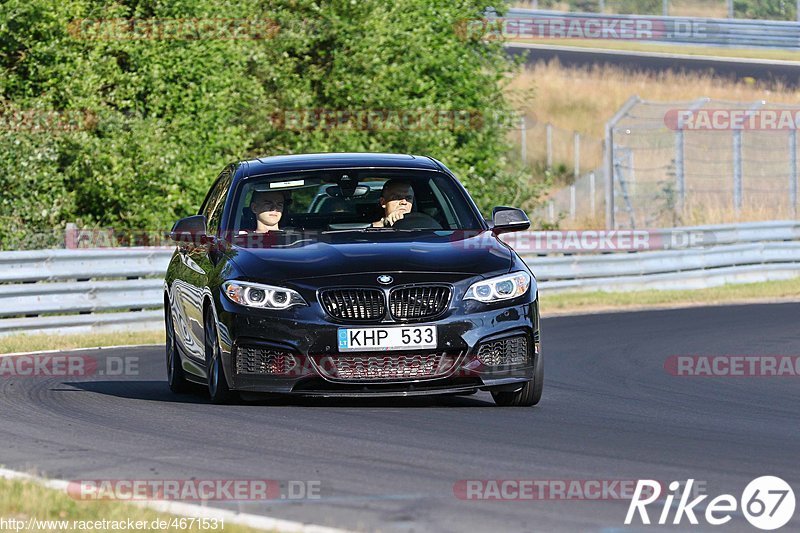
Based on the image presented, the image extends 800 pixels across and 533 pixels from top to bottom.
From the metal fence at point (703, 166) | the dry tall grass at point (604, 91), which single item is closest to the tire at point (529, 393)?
the metal fence at point (703, 166)

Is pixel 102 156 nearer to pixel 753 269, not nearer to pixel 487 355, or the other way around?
pixel 753 269

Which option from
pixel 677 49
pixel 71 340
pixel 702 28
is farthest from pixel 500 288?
pixel 677 49

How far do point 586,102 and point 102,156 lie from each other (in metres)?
25.8

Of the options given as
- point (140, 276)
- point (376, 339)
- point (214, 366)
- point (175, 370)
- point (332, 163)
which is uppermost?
point (332, 163)

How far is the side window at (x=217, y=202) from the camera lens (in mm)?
11039

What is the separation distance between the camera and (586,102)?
46781mm

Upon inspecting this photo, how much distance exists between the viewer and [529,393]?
32.3 ft

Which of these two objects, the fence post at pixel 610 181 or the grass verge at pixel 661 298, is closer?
the grass verge at pixel 661 298

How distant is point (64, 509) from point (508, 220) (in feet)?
16.3

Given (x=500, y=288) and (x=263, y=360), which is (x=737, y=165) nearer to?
(x=500, y=288)

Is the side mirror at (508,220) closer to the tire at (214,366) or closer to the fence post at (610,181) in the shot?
the tire at (214,366)

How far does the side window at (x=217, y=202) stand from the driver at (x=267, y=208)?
0.34 m

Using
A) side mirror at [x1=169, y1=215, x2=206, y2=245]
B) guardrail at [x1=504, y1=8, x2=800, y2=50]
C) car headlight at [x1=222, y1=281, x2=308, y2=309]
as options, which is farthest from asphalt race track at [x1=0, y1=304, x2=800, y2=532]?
guardrail at [x1=504, y1=8, x2=800, y2=50]

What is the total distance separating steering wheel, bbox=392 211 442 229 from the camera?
10500 mm
